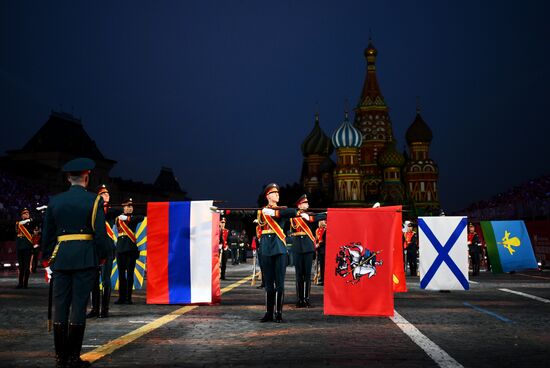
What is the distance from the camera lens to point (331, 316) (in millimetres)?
12367

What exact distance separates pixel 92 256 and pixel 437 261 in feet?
39.1

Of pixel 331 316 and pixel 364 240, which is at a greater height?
pixel 364 240

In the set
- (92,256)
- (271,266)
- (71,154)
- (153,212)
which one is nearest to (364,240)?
(271,266)

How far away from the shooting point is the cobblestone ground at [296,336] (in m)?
7.84

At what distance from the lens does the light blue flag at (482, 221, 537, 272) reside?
86.6 ft

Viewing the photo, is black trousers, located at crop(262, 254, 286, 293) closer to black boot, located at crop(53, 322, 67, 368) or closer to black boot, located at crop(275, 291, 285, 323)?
black boot, located at crop(275, 291, 285, 323)

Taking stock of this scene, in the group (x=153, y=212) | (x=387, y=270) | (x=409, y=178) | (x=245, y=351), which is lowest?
(x=245, y=351)

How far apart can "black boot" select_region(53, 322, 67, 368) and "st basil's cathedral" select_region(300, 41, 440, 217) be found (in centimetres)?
11584

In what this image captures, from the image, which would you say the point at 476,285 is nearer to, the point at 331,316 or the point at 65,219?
the point at 331,316

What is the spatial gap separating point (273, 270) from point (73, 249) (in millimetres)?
4480

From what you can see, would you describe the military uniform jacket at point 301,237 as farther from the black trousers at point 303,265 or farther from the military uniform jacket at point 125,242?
the military uniform jacket at point 125,242

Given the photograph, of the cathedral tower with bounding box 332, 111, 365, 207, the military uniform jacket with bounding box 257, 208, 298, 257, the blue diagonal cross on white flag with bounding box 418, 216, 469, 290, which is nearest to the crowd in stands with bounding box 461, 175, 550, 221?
the blue diagonal cross on white flag with bounding box 418, 216, 469, 290

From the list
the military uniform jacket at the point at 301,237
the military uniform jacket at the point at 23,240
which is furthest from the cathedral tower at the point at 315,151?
the military uniform jacket at the point at 301,237

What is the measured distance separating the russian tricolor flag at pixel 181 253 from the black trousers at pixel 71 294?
632 cm
